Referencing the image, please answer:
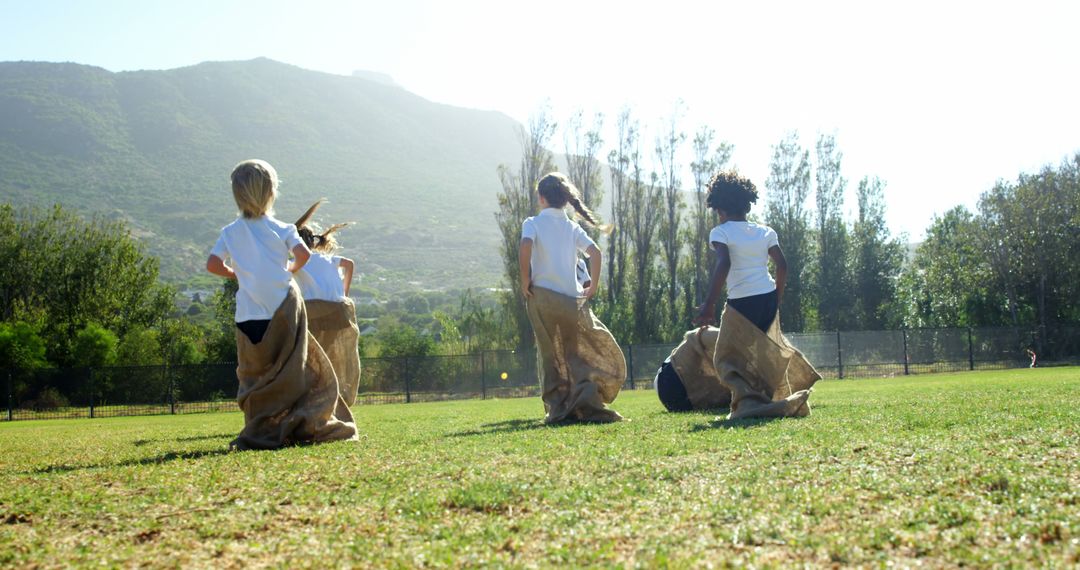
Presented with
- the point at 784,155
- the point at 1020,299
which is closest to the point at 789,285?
the point at 784,155

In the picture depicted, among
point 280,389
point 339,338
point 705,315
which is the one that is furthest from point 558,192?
point 280,389

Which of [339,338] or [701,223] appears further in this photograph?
[701,223]

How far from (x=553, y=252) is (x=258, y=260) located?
8.90 ft

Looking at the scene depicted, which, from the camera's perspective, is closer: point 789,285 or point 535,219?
point 535,219

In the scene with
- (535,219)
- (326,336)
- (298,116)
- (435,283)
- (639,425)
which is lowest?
(639,425)

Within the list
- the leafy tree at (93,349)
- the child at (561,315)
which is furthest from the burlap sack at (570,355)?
the leafy tree at (93,349)

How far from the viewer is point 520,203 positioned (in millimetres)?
42531

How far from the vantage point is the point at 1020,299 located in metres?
43.0

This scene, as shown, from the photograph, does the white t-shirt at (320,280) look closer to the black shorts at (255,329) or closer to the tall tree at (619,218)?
the black shorts at (255,329)

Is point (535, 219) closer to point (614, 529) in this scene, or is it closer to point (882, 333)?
point (614, 529)

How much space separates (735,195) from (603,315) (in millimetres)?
35464

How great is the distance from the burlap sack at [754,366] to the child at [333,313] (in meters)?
3.40

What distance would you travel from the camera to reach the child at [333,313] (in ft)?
28.0

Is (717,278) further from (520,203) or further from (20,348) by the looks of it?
(520,203)
